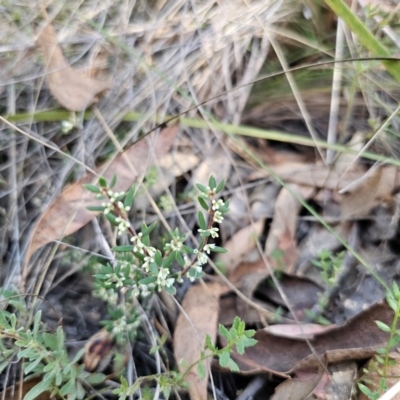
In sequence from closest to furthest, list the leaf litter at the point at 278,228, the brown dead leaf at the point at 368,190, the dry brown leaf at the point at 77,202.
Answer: the leaf litter at the point at 278,228, the dry brown leaf at the point at 77,202, the brown dead leaf at the point at 368,190

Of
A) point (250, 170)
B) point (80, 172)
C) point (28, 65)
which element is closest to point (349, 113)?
point (250, 170)

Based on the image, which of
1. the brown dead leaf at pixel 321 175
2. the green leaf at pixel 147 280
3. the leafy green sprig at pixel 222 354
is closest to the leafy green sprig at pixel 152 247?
the green leaf at pixel 147 280

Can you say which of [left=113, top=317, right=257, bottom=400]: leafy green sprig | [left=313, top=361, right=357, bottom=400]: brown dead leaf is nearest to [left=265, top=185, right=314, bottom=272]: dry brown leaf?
[left=313, top=361, right=357, bottom=400]: brown dead leaf

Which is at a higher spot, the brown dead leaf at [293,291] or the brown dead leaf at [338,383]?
the brown dead leaf at [293,291]

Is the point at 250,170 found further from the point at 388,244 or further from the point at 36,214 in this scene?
the point at 36,214

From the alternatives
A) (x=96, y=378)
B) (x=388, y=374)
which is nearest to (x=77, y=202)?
(x=96, y=378)

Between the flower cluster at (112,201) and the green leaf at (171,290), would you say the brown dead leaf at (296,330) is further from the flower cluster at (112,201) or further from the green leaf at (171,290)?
the flower cluster at (112,201)
